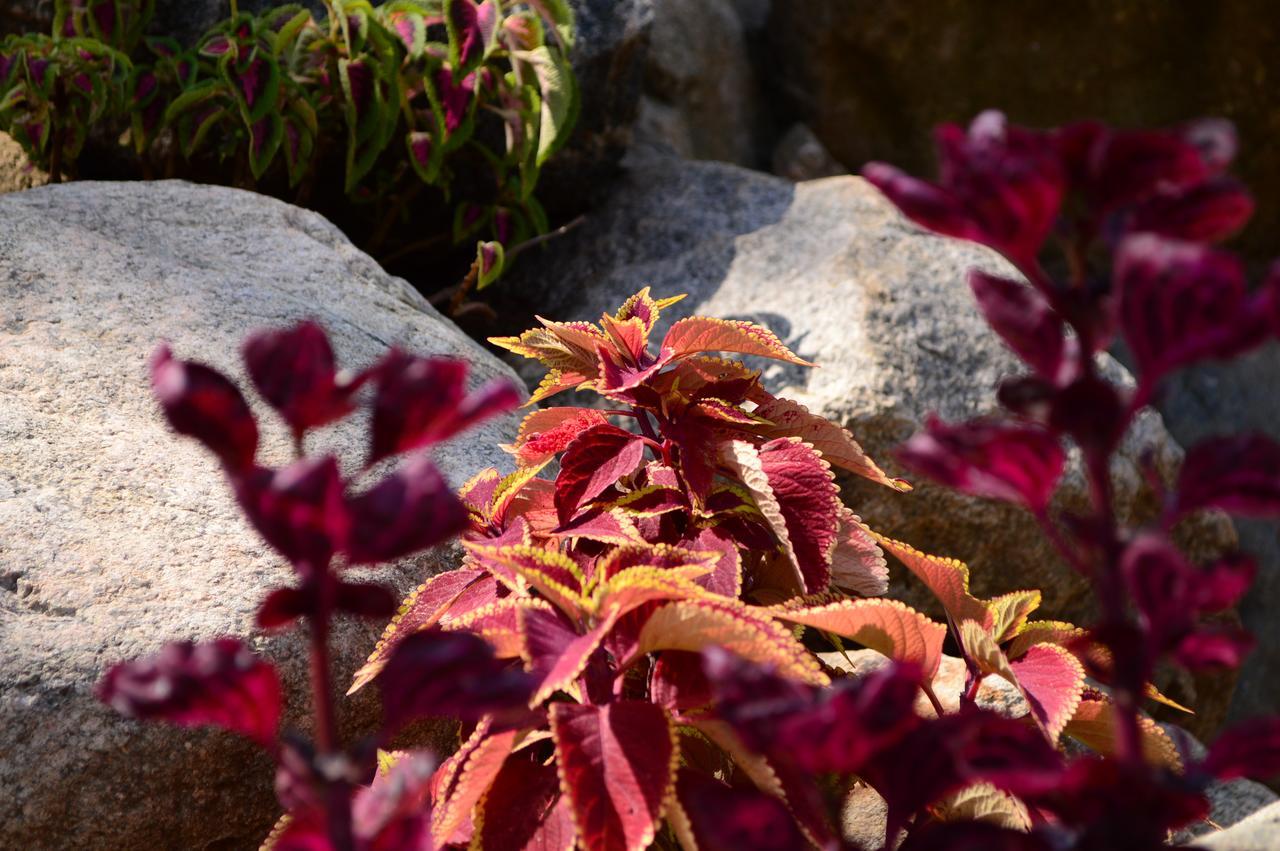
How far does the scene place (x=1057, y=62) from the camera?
329 cm

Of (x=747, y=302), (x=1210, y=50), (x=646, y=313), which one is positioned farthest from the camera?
(x=1210, y=50)

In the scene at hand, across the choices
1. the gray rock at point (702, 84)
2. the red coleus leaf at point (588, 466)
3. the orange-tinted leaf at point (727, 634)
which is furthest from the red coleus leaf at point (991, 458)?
the gray rock at point (702, 84)

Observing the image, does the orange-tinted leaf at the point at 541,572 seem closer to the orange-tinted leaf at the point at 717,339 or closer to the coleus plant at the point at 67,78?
the orange-tinted leaf at the point at 717,339

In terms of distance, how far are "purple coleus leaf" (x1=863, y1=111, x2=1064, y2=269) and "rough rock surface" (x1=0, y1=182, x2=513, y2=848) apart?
2.55ft

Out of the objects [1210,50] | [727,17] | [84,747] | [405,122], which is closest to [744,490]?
[84,747]

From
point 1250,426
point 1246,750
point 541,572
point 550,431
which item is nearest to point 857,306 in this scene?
point 550,431

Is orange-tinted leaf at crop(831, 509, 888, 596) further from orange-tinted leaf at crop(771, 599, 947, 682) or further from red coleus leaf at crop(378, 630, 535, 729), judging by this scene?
red coleus leaf at crop(378, 630, 535, 729)

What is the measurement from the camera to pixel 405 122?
2.16 metres

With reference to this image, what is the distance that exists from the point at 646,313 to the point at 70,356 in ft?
2.02

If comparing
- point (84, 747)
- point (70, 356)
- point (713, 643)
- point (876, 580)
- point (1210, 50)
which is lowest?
point (84, 747)

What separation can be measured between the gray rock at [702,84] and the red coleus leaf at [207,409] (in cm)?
251

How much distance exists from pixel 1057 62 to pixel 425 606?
2.89 m

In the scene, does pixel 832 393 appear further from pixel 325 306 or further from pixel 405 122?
pixel 405 122

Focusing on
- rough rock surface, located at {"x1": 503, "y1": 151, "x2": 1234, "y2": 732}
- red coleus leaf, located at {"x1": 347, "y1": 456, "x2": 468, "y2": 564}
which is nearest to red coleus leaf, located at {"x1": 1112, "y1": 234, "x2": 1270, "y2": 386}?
red coleus leaf, located at {"x1": 347, "y1": 456, "x2": 468, "y2": 564}
